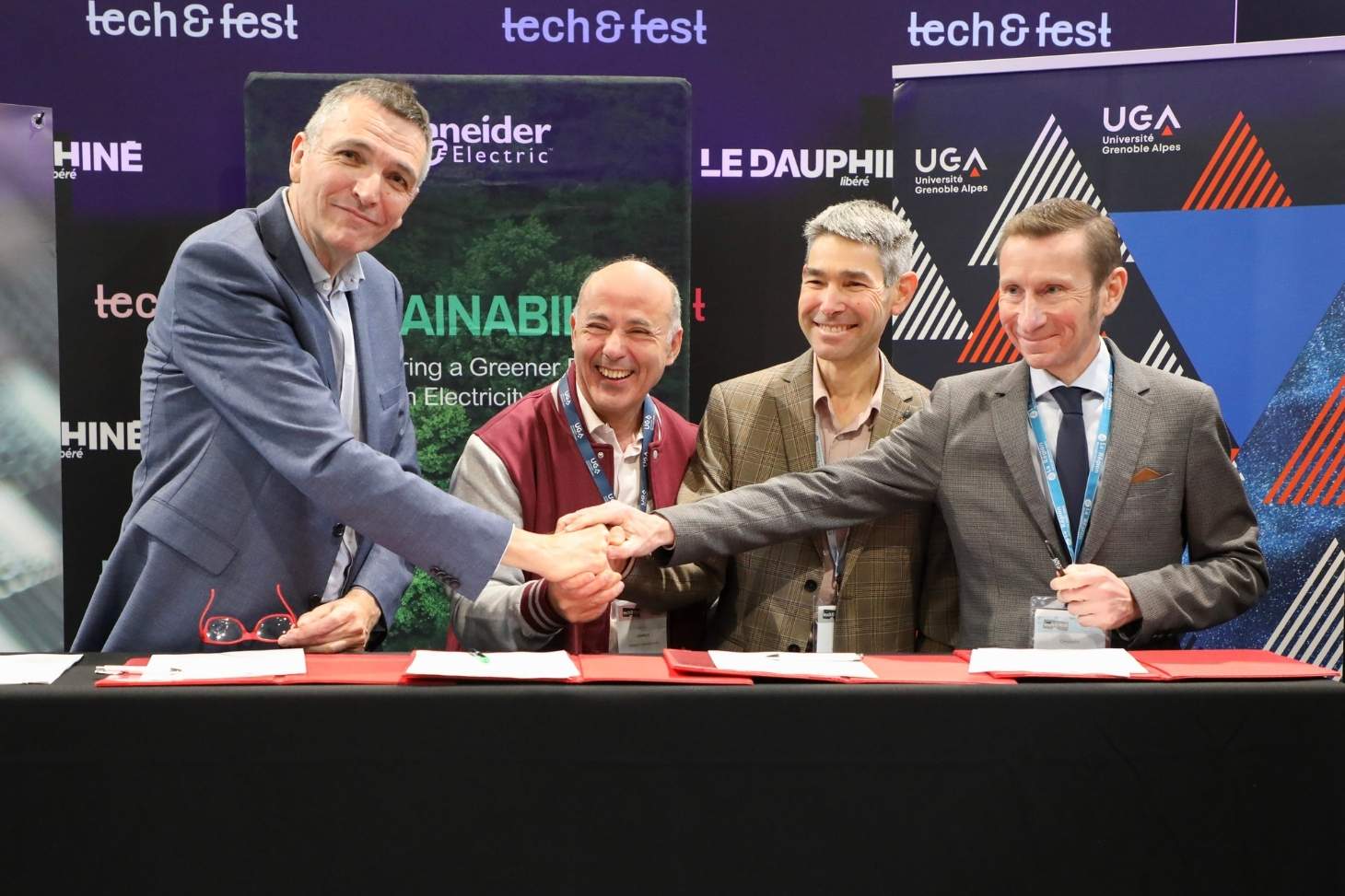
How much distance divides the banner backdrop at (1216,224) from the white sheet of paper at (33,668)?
3211 mm

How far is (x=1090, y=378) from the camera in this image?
297 cm

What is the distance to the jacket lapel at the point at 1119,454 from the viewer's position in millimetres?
2838

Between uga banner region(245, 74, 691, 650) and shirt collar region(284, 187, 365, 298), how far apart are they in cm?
158

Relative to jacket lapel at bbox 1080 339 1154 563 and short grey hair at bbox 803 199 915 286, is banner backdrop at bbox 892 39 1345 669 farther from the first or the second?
jacket lapel at bbox 1080 339 1154 563

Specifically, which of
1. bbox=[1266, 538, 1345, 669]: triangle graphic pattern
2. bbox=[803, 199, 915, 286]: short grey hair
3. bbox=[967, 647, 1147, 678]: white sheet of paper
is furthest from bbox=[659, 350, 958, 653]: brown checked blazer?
bbox=[1266, 538, 1345, 669]: triangle graphic pattern

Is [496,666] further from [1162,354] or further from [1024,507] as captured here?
[1162,354]

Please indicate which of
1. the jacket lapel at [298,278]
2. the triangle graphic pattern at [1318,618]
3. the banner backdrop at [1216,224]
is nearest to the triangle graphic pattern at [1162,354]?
the banner backdrop at [1216,224]

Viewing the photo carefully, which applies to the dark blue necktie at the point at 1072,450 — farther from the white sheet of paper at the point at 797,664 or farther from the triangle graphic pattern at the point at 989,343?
the triangle graphic pattern at the point at 989,343

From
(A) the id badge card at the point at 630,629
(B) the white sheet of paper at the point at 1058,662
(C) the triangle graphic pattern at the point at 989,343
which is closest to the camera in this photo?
(B) the white sheet of paper at the point at 1058,662

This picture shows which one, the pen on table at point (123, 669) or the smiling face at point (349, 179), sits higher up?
the smiling face at point (349, 179)

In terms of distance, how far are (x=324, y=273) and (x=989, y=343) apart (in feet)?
8.31

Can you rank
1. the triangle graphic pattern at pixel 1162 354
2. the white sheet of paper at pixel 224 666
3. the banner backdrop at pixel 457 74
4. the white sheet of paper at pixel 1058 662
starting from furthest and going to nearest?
the banner backdrop at pixel 457 74, the triangle graphic pattern at pixel 1162 354, the white sheet of paper at pixel 1058 662, the white sheet of paper at pixel 224 666

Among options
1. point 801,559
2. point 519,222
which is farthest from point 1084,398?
point 519,222

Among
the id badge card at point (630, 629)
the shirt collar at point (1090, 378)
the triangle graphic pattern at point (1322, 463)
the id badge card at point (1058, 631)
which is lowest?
the id badge card at point (630, 629)
